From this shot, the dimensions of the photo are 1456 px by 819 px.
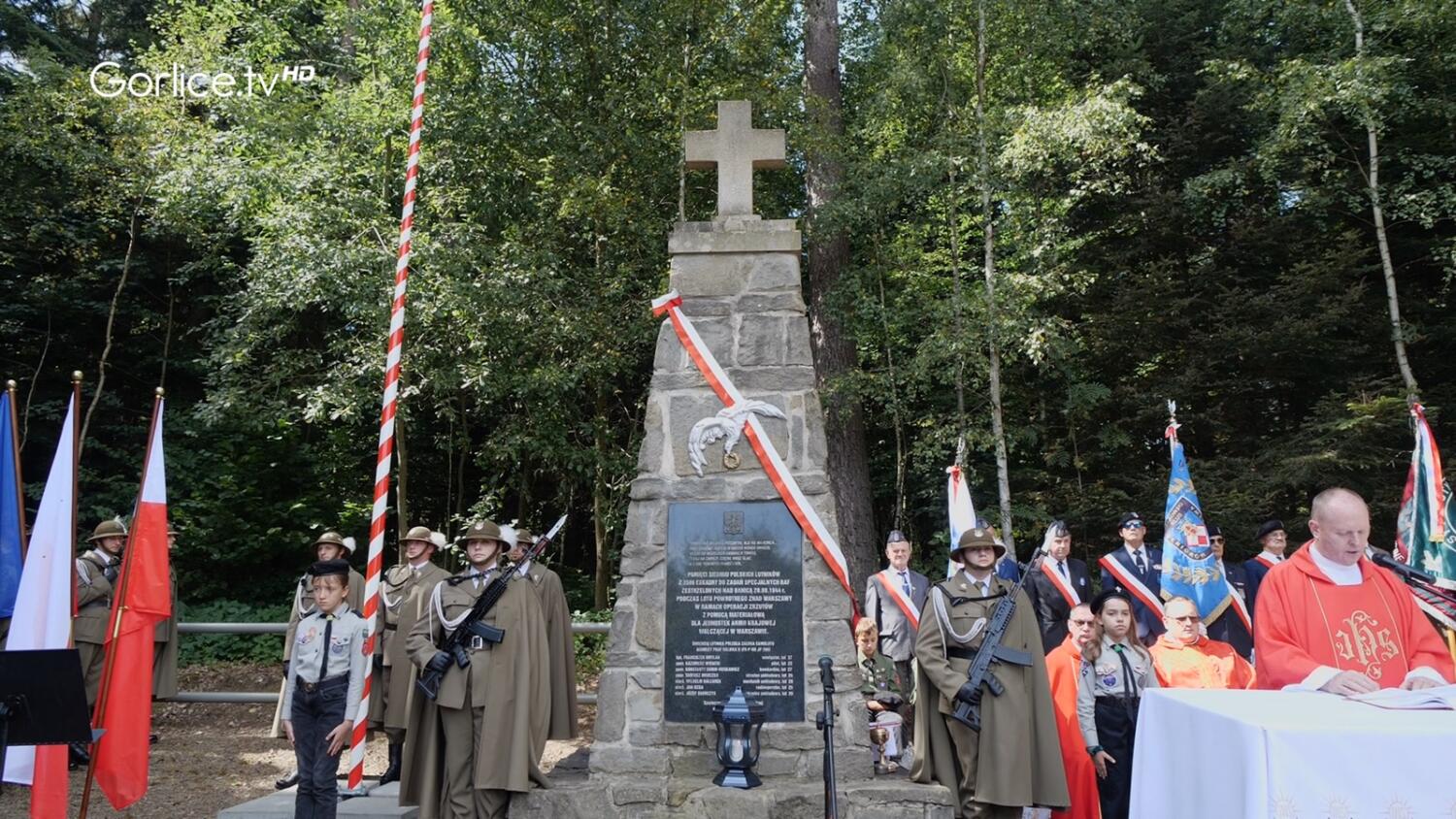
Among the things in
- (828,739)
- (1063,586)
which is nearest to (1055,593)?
(1063,586)

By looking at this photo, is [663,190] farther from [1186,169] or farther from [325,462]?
[1186,169]

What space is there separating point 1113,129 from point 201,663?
1292 centimetres

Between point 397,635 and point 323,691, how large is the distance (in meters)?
1.72

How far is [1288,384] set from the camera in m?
13.1

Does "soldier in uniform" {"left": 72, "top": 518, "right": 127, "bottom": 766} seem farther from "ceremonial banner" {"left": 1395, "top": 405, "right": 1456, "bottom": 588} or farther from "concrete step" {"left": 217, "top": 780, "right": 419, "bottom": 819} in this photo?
"ceremonial banner" {"left": 1395, "top": 405, "right": 1456, "bottom": 588}

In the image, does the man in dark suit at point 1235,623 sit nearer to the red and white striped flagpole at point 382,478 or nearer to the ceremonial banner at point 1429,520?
the ceremonial banner at point 1429,520

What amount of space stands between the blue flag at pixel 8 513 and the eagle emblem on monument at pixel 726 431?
4.10 meters

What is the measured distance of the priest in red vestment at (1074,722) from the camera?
220 inches

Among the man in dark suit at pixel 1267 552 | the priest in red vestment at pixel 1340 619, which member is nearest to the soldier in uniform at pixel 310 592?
the priest in red vestment at pixel 1340 619

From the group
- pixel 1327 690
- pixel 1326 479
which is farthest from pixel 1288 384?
pixel 1327 690

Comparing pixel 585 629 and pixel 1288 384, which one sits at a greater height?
pixel 1288 384

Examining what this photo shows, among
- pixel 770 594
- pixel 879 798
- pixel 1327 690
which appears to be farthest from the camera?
pixel 770 594

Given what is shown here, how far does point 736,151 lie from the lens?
620 centimetres

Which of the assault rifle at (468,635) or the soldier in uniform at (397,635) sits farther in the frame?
the soldier in uniform at (397,635)
